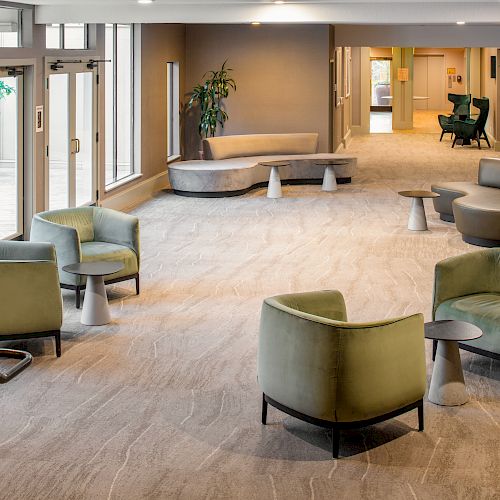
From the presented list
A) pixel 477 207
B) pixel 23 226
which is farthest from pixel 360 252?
pixel 23 226

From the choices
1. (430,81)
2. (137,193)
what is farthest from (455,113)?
(137,193)

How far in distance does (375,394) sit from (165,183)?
35.8ft

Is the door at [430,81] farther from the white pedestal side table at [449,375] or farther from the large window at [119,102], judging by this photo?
the white pedestal side table at [449,375]

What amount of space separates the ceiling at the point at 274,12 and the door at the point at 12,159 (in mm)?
855

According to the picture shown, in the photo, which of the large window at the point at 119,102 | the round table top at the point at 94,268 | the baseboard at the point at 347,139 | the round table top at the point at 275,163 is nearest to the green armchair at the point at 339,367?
the round table top at the point at 94,268

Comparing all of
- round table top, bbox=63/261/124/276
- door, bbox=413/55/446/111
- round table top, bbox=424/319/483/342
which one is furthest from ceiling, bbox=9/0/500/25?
→ door, bbox=413/55/446/111

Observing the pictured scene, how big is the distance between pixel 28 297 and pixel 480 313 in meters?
3.14

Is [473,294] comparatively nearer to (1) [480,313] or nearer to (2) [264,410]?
(1) [480,313]

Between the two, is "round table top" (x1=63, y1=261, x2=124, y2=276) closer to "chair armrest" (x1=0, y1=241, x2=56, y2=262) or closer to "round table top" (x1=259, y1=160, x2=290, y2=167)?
"chair armrest" (x1=0, y1=241, x2=56, y2=262)

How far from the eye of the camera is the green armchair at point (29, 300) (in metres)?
6.94

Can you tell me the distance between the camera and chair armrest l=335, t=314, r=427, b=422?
537 cm

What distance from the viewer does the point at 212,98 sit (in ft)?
54.7

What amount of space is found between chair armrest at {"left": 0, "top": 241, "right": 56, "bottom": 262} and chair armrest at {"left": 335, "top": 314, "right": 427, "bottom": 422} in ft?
9.93

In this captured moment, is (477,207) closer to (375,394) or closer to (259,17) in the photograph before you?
(259,17)
